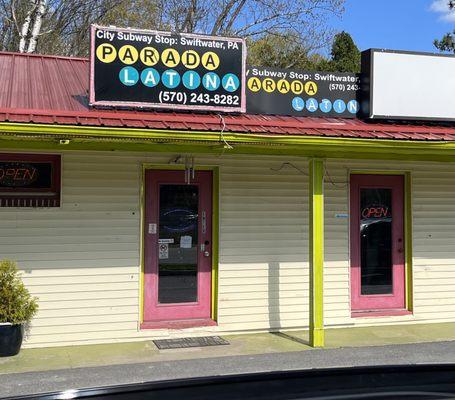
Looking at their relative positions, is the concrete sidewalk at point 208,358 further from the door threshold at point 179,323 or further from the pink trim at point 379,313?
the pink trim at point 379,313

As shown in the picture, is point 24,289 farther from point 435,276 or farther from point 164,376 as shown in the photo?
point 435,276

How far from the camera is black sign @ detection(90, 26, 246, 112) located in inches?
262

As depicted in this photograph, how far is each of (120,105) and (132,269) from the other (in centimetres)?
212

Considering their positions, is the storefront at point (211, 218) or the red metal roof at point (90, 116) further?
the storefront at point (211, 218)

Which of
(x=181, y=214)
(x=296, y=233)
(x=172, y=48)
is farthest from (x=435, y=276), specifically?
(x=172, y=48)

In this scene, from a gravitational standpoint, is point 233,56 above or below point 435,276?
above

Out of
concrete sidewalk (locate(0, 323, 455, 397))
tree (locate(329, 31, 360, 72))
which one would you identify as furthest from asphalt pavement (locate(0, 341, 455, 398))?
tree (locate(329, 31, 360, 72))

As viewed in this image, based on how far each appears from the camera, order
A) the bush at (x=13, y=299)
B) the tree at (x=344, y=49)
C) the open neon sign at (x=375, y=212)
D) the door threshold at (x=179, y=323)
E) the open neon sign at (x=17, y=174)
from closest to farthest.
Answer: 1. the bush at (x=13, y=299)
2. the open neon sign at (x=17, y=174)
3. the door threshold at (x=179, y=323)
4. the open neon sign at (x=375, y=212)
5. the tree at (x=344, y=49)

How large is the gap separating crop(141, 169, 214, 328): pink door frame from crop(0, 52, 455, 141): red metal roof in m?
1.07

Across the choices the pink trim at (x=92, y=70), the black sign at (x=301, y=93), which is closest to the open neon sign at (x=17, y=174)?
the pink trim at (x=92, y=70)

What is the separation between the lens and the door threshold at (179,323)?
7.40 meters

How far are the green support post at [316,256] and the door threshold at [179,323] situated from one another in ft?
4.66

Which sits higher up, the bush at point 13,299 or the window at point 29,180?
the window at point 29,180

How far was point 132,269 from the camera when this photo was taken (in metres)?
7.31
